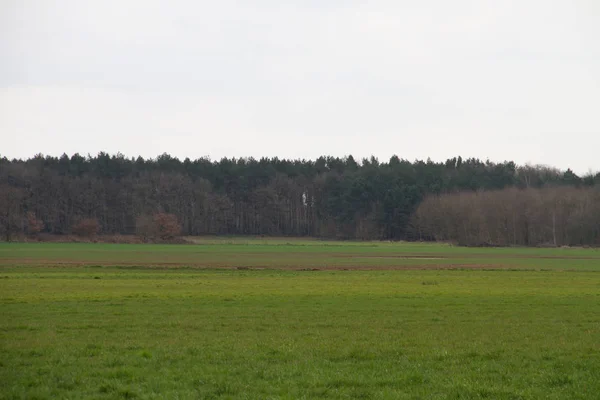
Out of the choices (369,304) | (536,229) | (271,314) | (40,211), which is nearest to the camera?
(271,314)

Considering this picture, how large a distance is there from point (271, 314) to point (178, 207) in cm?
16509

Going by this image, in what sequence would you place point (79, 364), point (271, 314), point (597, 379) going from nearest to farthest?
point (597, 379), point (79, 364), point (271, 314)

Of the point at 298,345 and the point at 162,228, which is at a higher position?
the point at 162,228

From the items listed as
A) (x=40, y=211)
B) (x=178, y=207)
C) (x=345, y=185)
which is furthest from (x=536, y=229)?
(x=40, y=211)

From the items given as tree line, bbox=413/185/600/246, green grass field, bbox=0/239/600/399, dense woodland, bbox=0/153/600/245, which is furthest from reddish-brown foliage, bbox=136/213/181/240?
green grass field, bbox=0/239/600/399

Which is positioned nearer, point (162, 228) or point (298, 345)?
point (298, 345)

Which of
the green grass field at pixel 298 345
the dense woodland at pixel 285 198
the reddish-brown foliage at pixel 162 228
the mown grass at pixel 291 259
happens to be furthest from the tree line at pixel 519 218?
the green grass field at pixel 298 345

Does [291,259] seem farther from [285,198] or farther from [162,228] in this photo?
[285,198]

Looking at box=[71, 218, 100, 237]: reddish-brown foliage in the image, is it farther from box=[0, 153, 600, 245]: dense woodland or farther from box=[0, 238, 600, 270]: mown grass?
box=[0, 238, 600, 270]: mown grass

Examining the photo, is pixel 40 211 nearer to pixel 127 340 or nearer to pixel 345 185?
pixel 345 185

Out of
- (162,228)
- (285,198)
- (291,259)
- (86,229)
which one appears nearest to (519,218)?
(285,198)

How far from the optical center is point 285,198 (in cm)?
19400

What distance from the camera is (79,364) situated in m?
14.9

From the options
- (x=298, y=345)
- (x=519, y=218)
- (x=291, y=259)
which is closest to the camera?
(x=298, y=345)
